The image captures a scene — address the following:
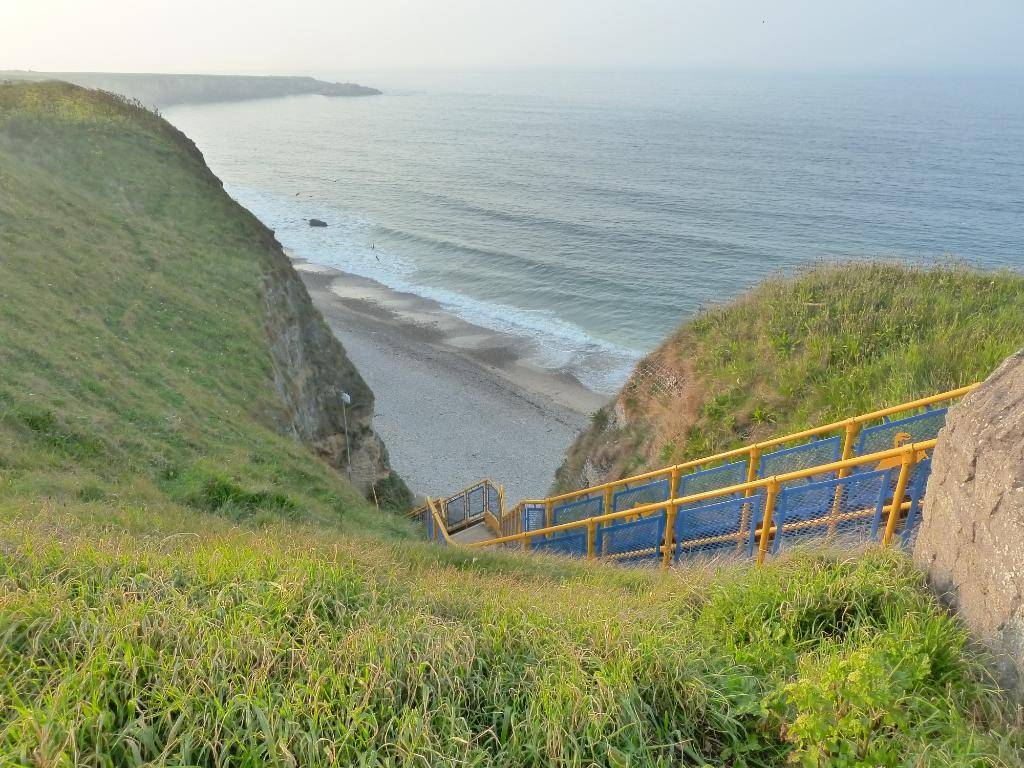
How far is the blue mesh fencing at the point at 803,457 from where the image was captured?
9.84 m

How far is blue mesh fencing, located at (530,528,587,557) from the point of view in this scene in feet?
41.2

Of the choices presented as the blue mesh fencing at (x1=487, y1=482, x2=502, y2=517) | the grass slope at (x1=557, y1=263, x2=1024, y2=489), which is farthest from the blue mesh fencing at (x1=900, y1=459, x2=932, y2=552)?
the blue mesh fencing at (x1=487, y1=482, x2=502, y2=517)

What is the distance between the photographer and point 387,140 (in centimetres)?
12469

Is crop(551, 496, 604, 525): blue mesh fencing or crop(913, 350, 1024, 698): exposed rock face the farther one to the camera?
crop(551, 496, 604, 525): blue mesh fencing

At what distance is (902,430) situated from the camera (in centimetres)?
903

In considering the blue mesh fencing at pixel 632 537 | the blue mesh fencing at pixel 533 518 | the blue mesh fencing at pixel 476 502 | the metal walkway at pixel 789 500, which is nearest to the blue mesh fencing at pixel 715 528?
the metal walkway at pixel 789 500

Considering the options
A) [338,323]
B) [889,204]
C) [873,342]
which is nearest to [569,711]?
Answer: [873,342]

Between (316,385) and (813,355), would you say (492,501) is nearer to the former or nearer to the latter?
(316,385)

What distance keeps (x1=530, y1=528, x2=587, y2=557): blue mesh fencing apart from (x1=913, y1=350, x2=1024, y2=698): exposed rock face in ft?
24.1

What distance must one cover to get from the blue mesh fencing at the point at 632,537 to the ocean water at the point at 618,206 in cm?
1298

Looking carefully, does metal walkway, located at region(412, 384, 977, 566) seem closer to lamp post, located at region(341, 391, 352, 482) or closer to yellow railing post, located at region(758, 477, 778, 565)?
yellow railing post, located at region(758, 477, 778, 565)

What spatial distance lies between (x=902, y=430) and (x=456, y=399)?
28370mm

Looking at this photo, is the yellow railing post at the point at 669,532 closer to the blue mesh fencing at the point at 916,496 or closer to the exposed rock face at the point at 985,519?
the blue mesh fencing at the point at 916,496

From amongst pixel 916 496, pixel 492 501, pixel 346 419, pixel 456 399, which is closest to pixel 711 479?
pixel 916 496
